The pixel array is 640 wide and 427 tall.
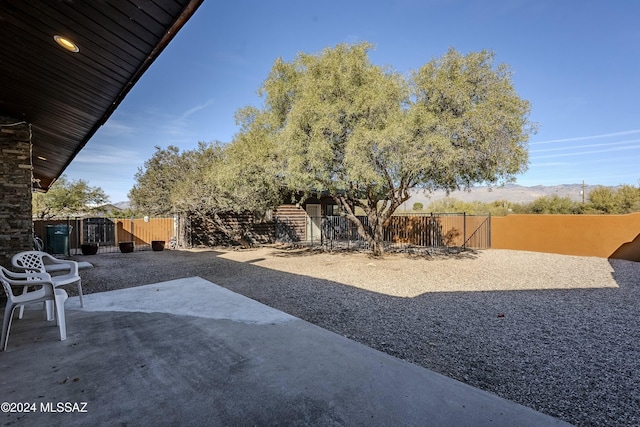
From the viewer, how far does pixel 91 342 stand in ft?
9.80

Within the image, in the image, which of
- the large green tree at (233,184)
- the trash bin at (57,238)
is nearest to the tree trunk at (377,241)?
the large green tree at (233,184)

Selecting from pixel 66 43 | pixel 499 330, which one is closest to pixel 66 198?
pixel 66 43

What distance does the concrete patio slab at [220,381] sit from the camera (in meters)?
1.87

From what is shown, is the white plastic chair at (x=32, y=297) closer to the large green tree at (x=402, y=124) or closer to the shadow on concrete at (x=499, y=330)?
the shadow on concrete at (x=499, y=330)

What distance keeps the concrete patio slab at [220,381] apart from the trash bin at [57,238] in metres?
9.93

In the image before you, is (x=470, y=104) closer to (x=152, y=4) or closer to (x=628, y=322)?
(x=628, y=322)

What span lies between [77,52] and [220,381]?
3.51m

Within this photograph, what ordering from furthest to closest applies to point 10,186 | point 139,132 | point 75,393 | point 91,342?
point 139,132, point 10,186, point 91,342, point 75,393

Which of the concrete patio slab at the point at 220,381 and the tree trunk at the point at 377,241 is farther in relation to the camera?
the tree trunk at the point at 377,241

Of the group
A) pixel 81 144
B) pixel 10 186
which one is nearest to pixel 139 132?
pixel 81 144

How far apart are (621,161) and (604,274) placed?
106 feet

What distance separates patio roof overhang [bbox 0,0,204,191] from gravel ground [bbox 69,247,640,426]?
132 inches

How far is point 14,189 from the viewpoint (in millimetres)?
4910

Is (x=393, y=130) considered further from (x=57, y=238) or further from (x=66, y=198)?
(x=66, y=198)
